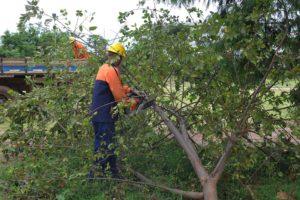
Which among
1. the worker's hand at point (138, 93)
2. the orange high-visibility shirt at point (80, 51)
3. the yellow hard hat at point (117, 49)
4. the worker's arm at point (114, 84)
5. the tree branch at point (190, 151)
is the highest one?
the orange high-visibility shirt at point (80, 51)

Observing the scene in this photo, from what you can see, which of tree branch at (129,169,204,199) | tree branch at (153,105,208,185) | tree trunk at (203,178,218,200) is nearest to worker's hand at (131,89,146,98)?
tree branch at (153,105,208,185)

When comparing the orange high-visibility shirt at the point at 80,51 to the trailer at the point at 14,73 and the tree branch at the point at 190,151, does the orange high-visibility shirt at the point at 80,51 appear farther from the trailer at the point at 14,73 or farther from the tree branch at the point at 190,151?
the trailer at the point at 14,73

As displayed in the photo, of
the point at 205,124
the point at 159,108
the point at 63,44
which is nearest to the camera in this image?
the point at 205,124

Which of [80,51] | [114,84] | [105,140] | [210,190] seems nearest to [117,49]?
[114,84]

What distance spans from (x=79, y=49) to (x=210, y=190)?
2.24 m

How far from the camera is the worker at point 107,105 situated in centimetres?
486

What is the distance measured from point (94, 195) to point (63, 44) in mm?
1995

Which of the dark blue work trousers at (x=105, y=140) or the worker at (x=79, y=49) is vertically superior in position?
the worker at (x=79, y=49)

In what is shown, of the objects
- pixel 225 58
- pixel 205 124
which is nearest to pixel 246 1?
pixel 225 58

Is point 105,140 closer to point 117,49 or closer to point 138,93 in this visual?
point 138,93

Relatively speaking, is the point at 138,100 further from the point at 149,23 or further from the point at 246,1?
the point at 246,1

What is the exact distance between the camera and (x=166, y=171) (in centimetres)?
547

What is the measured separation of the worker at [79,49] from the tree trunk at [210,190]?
2.00 meters

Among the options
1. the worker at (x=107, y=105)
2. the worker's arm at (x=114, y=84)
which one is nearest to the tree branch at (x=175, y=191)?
the worker at (x=107, y=105)
